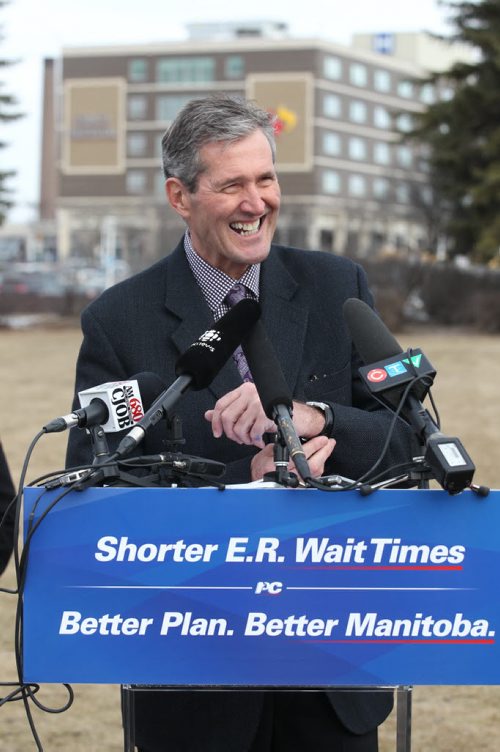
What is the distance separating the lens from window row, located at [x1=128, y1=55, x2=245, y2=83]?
363 feet

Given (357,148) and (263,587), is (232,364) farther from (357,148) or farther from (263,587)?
(357,148)

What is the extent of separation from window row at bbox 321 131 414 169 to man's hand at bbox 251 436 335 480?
350ft

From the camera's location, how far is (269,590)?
79.4 inches

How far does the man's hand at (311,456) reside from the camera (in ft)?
7.95

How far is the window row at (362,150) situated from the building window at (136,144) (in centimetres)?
1682

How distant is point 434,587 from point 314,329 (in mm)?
970

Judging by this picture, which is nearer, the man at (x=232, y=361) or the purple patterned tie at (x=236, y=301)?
the man at (x=232, y=361)

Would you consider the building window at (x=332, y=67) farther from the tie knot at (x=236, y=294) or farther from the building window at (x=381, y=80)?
the tie knot at (x=236, y=294)

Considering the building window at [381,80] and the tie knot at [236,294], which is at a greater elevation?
the building window at [381,80]

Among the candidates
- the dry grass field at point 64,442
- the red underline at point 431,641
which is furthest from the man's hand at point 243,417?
the dry grass field at point 64,442

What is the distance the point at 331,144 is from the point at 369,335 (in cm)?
10901

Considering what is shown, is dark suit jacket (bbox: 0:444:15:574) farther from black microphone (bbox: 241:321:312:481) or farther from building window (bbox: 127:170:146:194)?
building window (bbox: 127:170:146:194)

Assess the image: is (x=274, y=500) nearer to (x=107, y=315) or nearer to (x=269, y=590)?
(x=269, y=590)

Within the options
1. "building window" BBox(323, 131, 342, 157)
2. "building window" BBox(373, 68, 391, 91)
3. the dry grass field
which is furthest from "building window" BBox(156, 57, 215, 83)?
the dry grass field
